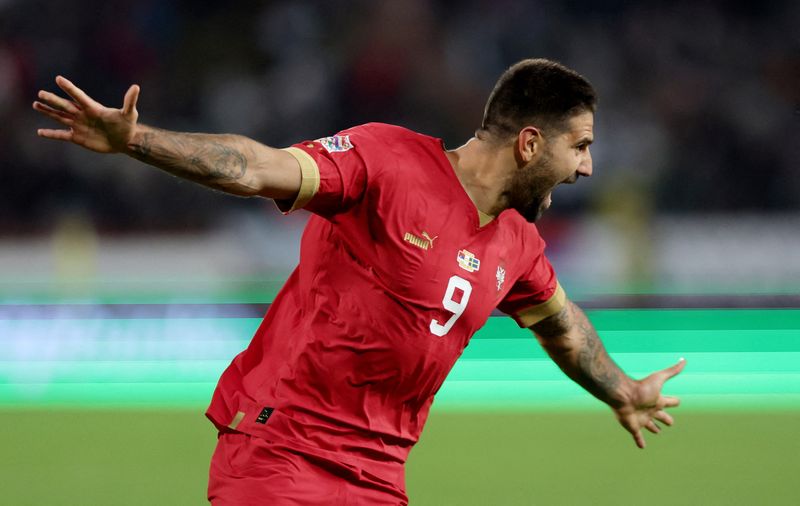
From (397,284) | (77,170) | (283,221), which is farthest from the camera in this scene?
(77,170)

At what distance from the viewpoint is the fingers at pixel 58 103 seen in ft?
7.23

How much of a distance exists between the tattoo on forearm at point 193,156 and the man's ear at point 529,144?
895mm

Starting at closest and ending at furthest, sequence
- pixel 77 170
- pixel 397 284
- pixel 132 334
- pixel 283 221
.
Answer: pixel 397 284
pixel 132 334
pixel 283 221
pixel 77 170

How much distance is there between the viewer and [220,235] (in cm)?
977

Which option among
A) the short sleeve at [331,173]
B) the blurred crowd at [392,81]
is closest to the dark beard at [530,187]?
the short sleeve at [331,173]

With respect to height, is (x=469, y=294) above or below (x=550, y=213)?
below

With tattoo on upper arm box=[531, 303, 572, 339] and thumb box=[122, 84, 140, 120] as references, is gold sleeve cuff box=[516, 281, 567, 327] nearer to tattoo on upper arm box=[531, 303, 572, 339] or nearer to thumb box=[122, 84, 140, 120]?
tattoo on upper arm box=[531, 303, 572, 339]

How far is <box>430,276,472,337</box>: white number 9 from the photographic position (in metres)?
2.99

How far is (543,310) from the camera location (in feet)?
11.8

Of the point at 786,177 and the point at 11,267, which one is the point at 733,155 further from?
the point at 11,267

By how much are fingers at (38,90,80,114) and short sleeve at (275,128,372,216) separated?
56cm

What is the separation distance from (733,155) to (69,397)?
21.4 feet

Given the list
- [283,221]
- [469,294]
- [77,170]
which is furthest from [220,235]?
[469,294]

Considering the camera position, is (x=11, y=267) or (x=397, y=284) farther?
(x=11, y=267)
